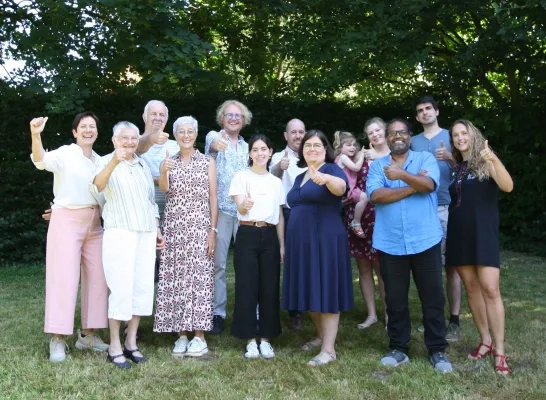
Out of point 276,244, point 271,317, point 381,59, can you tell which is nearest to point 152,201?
point 276,244

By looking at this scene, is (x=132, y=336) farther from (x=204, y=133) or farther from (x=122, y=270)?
(x=204, y=133)

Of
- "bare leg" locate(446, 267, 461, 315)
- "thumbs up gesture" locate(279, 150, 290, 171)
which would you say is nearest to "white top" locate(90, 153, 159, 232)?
"thumbs up gesture" locate(279, 150, 290, 171)

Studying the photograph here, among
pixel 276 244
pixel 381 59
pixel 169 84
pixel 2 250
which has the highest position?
pixel 381 59

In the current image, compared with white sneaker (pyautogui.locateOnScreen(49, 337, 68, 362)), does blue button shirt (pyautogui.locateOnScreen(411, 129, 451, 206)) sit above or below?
above

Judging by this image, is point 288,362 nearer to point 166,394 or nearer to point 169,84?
point 166,394

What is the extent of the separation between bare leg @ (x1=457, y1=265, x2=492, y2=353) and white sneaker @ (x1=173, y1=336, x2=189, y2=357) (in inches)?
84.6

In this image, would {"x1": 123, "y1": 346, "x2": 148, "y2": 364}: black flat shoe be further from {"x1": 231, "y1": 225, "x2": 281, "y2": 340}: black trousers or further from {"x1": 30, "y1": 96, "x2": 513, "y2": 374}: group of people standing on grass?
{"x1": 231, "y1": 225, "x2": 281, "y2": 340}: black trousers

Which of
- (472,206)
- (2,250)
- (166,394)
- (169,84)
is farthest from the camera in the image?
(2,250)

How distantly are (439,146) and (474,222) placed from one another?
96 centimetres

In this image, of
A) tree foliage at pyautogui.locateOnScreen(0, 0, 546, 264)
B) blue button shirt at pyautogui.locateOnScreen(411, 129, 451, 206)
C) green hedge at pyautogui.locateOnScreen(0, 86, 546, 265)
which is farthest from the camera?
green hedge at pyautogui.locateOnScreen(0, 86, 546, 265)

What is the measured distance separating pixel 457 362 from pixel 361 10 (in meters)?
5.01

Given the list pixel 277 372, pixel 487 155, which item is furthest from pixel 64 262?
pixel 487 155

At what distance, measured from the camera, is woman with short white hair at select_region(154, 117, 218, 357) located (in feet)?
14.8

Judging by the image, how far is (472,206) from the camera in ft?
13.5
